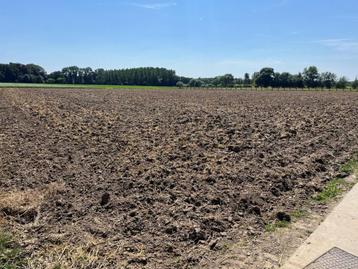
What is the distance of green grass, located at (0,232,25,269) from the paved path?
2922 millimetres

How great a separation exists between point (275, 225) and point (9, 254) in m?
3.43

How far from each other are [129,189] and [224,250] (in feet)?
8.54

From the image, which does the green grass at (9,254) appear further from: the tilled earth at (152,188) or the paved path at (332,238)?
the paved path at (332,238)

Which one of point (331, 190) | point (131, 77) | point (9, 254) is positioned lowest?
point (9, 254)

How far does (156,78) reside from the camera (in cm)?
13612

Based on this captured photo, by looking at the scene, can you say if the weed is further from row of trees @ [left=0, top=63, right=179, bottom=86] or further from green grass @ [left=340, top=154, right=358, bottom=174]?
row of trees @ [left=0, top=63, right=179, bottom=86]

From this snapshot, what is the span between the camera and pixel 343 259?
3928mm

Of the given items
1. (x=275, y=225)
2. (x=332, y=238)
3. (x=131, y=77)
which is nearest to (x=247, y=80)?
(x=131, y=77)

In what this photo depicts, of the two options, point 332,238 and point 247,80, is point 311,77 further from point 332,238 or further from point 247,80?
point 332,238

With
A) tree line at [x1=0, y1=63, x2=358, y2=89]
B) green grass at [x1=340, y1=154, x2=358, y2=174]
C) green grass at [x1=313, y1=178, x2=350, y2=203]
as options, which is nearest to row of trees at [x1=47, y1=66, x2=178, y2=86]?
tree line at [x1=0, y1=63, x2=358, y2=89]

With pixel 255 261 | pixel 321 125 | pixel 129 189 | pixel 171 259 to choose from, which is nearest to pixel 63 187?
pixel 129 189

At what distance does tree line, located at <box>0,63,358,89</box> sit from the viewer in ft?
351

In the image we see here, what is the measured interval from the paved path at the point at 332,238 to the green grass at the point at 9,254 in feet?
9.59

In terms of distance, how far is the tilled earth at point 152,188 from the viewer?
4.36m
